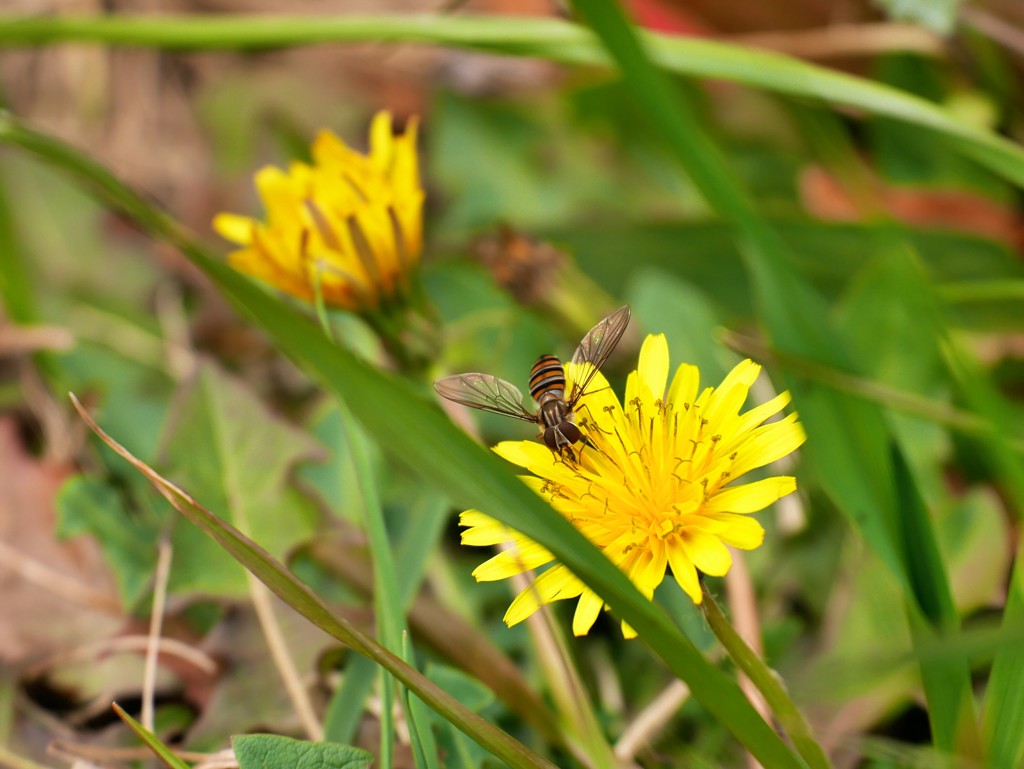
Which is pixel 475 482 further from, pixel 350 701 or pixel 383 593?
pixel 350 701

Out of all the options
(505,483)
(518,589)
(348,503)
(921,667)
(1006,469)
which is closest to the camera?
(505,483)

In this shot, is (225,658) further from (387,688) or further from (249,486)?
(387,688)

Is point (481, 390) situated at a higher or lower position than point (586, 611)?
higher

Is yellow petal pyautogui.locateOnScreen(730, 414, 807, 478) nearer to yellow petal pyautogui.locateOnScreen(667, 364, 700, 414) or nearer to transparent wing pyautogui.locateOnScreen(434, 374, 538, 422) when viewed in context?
yellow petal pyautogui.locateOnScreen(667, 364, 700, 414)

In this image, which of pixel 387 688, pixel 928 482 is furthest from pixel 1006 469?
pixel 387 688

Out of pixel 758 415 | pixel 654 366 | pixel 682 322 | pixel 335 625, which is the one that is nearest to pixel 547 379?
pixel 654 366

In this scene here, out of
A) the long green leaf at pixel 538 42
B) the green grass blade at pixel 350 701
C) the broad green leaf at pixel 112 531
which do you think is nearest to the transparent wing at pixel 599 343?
the green grass blade at pixel 350 701


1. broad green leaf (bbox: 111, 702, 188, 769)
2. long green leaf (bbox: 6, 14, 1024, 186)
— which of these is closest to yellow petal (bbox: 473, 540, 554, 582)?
broad green leaf (bbox: 111, 702, 188, 769)
